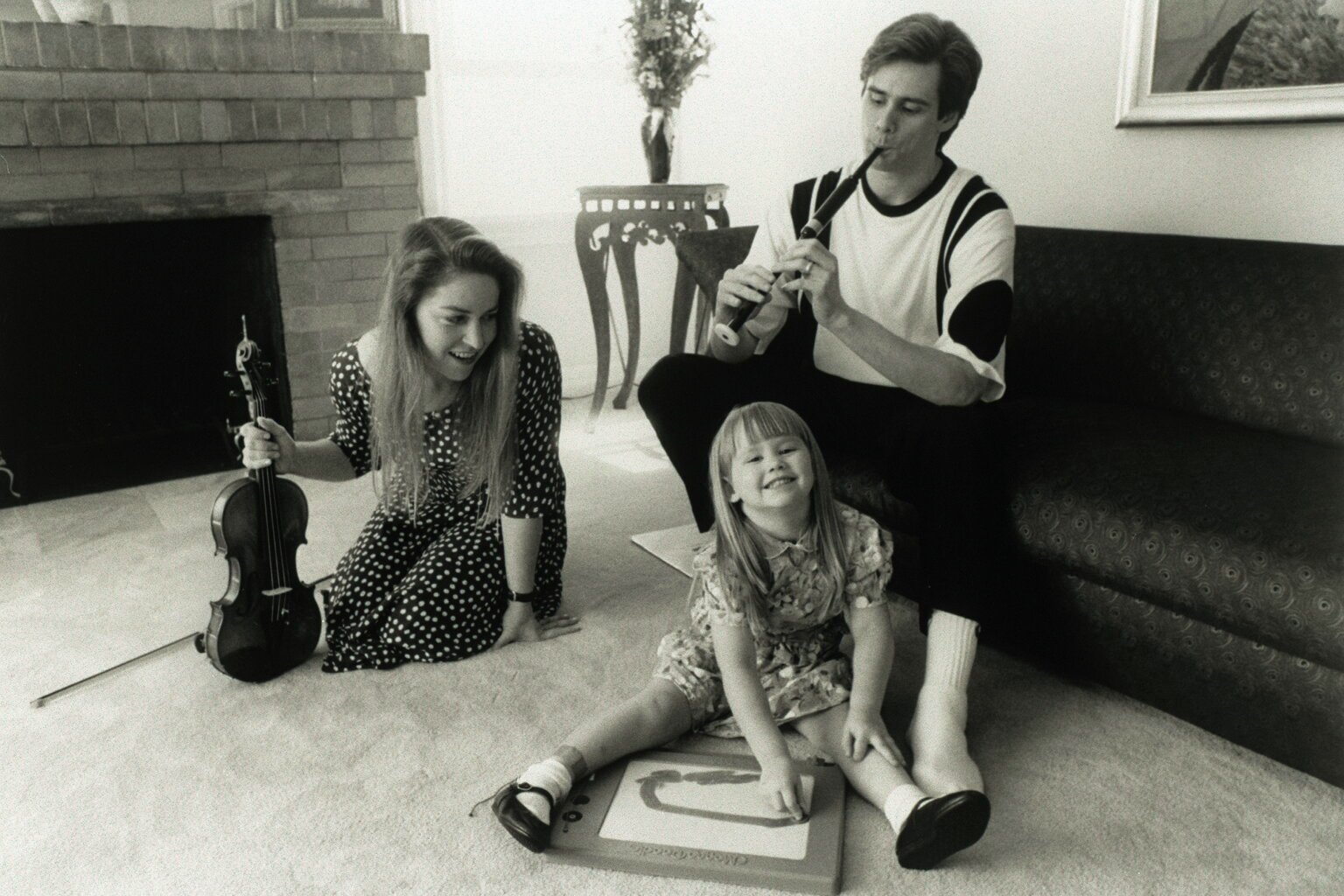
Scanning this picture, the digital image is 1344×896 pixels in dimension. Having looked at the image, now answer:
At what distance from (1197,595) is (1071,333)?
0.77 meters

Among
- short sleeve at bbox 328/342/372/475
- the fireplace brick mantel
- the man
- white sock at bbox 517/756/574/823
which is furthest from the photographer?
the fireplace brick mantel

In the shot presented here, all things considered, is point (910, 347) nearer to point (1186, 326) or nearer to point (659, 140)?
point (1186, 326)

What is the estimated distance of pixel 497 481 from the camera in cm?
176

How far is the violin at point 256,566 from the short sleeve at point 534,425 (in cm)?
33

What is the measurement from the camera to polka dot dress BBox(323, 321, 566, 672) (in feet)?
5.82

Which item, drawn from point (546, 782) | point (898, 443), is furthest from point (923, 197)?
point (546, 782)

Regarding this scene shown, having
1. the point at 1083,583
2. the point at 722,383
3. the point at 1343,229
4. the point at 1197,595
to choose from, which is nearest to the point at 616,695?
the point at 722,383

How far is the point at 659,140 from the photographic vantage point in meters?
3.04

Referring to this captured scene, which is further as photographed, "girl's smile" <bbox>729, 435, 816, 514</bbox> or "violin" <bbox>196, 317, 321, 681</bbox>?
"violin" <bbox>196, 317, 321, 681</bbox>

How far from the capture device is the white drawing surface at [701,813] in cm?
130

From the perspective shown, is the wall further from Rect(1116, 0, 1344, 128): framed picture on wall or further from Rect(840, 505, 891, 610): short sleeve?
Rect(840, 505, 891, 610): short sleeve

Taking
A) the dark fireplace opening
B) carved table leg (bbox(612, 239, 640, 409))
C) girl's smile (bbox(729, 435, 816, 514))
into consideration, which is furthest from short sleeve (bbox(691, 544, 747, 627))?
the dark fireplace opening

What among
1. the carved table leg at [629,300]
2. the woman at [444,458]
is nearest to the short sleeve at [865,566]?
the woman at [444,458]

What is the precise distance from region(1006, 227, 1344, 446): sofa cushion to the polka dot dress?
96 cm
